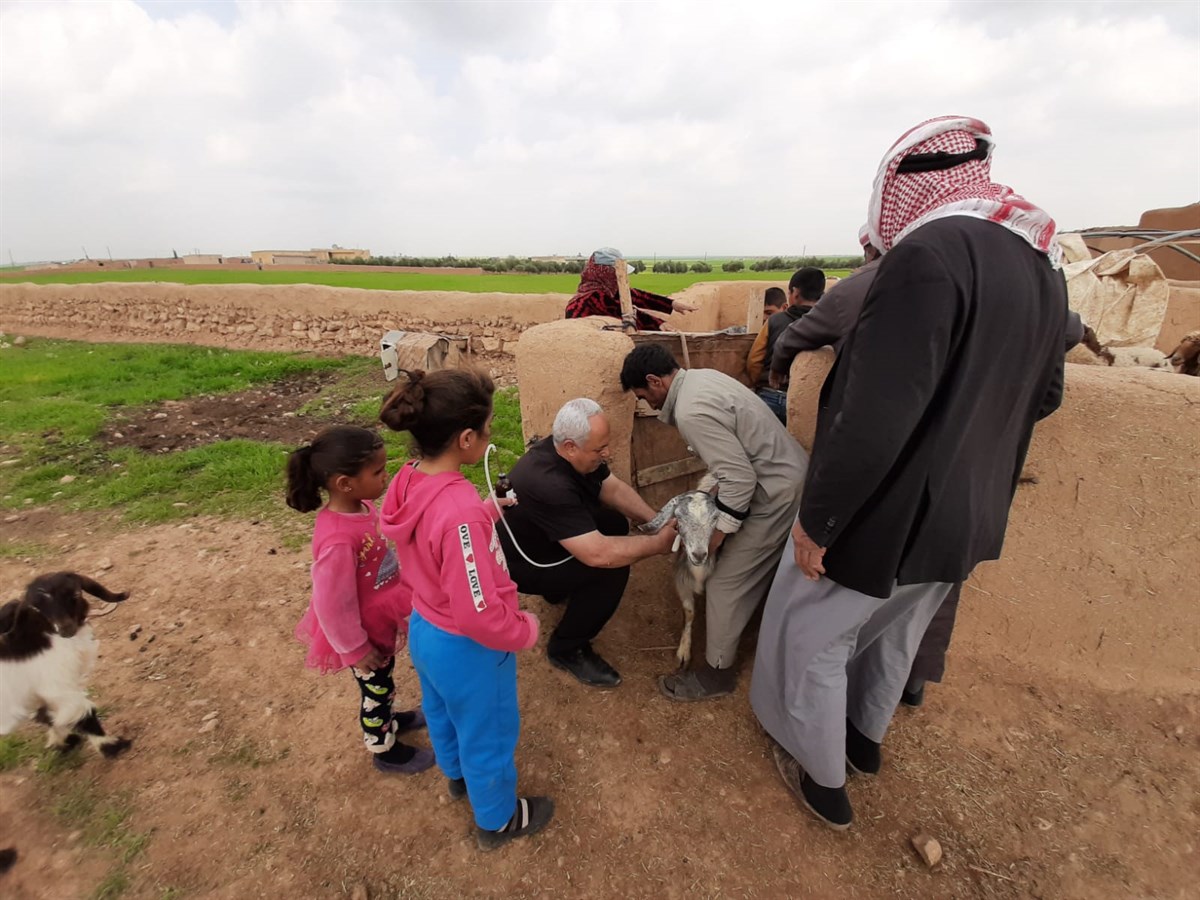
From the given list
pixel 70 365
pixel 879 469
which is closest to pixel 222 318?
pixel 70 365

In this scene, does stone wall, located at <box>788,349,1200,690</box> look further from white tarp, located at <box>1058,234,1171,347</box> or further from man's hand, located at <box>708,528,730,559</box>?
white tarp, located at <box>1058,234,1171,347</box>

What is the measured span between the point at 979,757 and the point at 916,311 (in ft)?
6.63

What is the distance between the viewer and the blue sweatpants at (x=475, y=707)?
66.8 inches

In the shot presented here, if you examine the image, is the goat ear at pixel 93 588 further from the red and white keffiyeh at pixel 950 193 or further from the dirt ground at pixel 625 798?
the red and white keffiyeh at pixel 950 193

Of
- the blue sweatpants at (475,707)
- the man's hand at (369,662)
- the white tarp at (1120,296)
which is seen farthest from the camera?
the white tarp at (1120,296)

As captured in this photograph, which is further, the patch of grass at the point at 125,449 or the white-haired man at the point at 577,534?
the patch of grass at the point at 125,449

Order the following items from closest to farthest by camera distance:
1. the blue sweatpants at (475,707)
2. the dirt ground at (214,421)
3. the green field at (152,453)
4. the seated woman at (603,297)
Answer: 1. the blue sweatpants at (475,707)
2. the seated woman at (603,297)
3. the green field at (152,453)
4. the dirt ground at (214,421)

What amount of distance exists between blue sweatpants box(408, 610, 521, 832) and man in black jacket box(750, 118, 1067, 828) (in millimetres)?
1010

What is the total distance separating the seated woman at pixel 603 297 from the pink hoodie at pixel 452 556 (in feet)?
9.51

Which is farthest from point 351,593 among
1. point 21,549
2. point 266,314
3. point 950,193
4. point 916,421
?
point 266,314

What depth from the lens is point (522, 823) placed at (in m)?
2.03

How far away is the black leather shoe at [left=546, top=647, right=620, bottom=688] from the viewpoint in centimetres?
274

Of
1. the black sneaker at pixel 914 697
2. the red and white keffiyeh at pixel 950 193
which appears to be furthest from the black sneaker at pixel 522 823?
the red and white keffiyeh at pixel 950 193

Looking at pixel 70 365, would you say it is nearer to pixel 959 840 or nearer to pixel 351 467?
pixel 351 467
